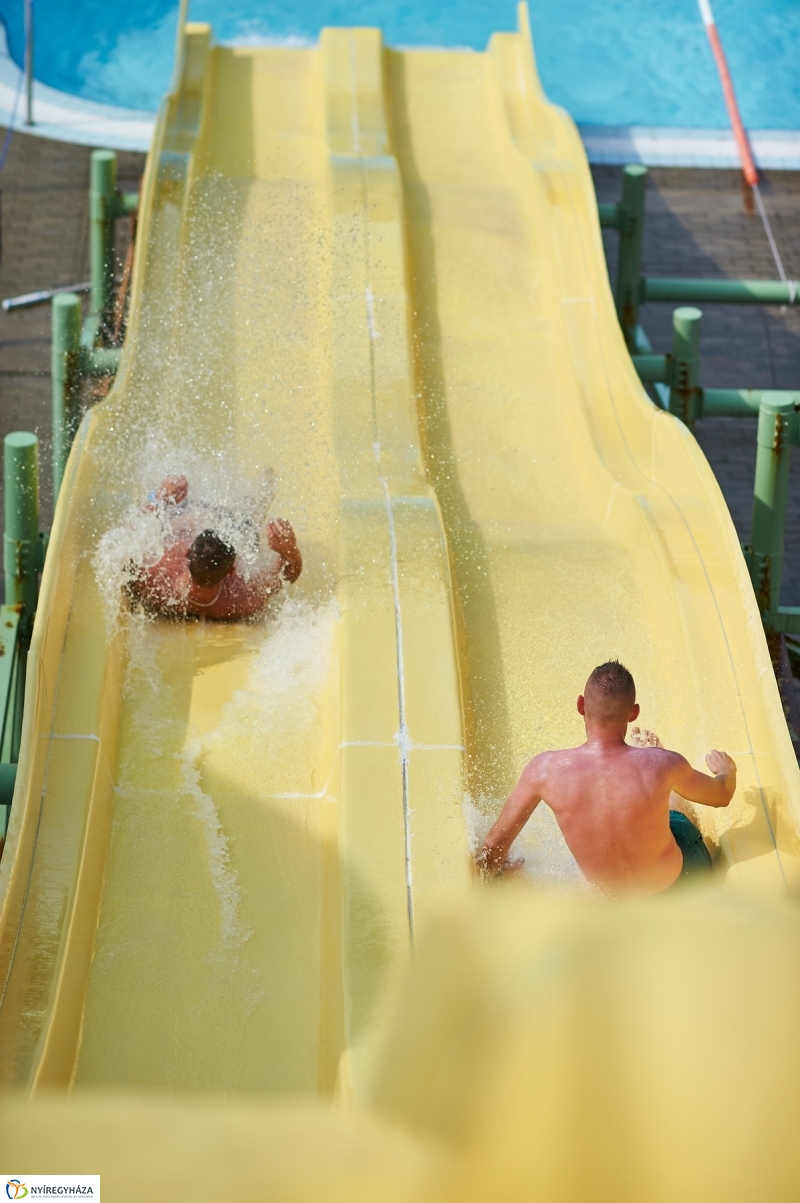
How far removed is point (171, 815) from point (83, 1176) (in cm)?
294

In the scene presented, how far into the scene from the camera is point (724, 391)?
6.13m

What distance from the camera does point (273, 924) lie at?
12.3 feet

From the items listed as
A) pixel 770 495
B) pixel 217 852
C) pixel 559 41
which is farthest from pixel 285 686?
pixel 559 41

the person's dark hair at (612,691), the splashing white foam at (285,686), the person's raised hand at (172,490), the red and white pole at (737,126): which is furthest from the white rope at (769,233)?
the person's dark hair at (612,691)

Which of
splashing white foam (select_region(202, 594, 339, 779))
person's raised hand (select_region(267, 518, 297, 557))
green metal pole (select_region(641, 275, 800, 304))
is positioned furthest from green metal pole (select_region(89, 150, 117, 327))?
splashing white foam (select_region(202, 594, 339, 779))

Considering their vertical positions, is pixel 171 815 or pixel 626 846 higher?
pixel 171 815

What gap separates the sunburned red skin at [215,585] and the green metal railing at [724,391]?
190 centimetres

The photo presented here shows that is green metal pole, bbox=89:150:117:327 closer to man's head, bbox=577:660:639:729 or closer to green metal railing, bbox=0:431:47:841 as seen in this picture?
green metal railing, bbox=0:431:47:841

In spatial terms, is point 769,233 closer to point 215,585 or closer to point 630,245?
point 630,245

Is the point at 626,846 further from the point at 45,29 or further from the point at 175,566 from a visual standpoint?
the point at 45,29

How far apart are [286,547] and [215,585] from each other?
0.96 feet

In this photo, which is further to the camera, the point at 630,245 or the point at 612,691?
the point at 630,245

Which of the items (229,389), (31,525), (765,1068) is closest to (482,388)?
(229,389)

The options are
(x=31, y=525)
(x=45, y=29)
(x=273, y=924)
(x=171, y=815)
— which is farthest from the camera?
(x=45, y=29)
